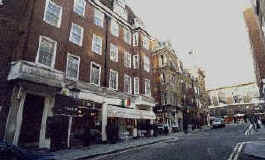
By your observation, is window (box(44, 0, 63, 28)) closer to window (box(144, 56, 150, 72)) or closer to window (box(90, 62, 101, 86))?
window (box(90, 62, 101, 86))

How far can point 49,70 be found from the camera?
1301cm

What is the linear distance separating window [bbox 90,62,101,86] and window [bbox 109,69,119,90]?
184 cm

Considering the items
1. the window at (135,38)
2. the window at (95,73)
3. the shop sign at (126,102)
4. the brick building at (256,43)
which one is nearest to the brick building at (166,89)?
the window at (135,38)

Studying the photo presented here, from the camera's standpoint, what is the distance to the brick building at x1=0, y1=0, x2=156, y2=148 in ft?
39.5

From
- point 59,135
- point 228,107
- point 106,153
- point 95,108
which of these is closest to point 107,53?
point 95,108

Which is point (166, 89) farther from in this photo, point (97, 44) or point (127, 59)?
point (97, 44)

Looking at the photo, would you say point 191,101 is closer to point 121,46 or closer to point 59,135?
point 121,46

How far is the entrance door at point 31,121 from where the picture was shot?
12555mm

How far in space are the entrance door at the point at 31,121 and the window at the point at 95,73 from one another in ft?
17.7

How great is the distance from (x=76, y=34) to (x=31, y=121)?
8.57 meters

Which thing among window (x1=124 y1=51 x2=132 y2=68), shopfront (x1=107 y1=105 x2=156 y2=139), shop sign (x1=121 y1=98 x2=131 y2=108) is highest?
window (x1=124 y1=51 x2=132 y2=68)

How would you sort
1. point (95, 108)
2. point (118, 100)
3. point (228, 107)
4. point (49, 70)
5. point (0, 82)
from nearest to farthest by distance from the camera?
point (0, 82)
point (49, 70)
point (95, 108)
point (118, 100)
point (228, 107)

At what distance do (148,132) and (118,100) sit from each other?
7.26 metres

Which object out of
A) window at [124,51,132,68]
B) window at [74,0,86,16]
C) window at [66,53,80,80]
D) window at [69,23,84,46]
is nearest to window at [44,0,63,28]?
window at [69,23,84,46]
